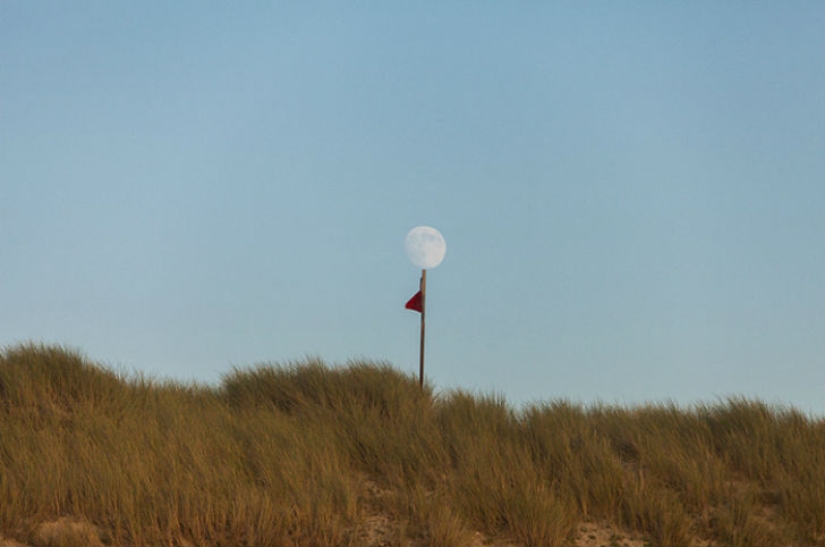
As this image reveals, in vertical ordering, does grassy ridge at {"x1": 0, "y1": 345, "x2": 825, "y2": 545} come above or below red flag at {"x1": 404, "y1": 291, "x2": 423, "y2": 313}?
below

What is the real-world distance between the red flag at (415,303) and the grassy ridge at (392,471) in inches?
78.8

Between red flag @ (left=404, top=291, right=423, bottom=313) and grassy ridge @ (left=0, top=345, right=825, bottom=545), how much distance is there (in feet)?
6.57

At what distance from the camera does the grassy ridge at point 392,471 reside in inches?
363

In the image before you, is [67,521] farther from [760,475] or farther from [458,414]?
[760,475]

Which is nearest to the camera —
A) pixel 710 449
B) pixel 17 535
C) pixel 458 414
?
pixel 17 535

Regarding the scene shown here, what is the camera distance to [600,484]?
32.3 ft

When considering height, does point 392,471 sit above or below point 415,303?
below

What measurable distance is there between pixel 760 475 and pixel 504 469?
338 cm

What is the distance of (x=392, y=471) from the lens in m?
10.4

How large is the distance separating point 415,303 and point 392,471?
476cm

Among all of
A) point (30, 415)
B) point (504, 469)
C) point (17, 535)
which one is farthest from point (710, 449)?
point (30, 415)

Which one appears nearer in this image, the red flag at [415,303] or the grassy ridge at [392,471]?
the grassy ridge at [392,471]

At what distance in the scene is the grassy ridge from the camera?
9.22m

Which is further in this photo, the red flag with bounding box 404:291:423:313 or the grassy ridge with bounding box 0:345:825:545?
the red flag with bounding box 404:291:423:313
